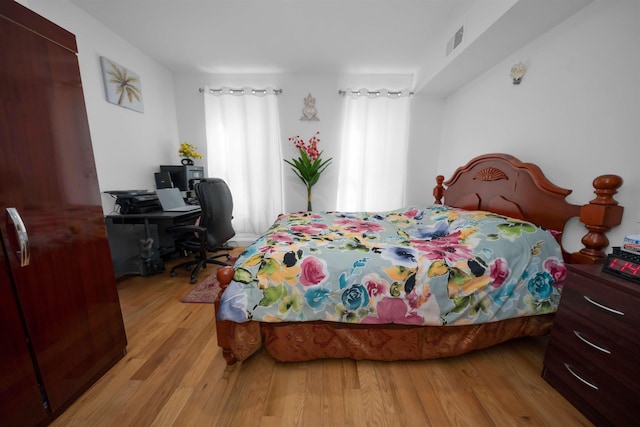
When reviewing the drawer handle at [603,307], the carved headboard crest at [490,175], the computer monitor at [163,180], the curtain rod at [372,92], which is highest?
the curtain rod at [372,92]

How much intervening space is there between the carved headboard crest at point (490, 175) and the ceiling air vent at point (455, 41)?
1.13 metres

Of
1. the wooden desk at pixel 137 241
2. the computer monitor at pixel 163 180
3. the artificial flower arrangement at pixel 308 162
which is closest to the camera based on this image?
the wooden desk at pixel 137 241

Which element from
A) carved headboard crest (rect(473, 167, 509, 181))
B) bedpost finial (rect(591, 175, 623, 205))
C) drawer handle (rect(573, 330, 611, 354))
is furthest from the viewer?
carved headboard crest (rect(473, 167, 509, 181))

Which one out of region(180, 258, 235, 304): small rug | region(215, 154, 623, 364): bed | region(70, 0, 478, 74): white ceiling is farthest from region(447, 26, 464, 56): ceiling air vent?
region(180, 258, 235, 304): small rug

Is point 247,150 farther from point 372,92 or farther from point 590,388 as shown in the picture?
point 590,388

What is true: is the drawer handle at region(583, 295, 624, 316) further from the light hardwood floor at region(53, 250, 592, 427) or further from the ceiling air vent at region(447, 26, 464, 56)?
the ceiling air vent at region(447, 26, 464, 56)

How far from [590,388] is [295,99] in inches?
139

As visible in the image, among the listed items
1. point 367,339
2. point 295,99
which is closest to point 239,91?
point 295,99

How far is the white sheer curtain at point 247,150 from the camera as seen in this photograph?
10.0 feet

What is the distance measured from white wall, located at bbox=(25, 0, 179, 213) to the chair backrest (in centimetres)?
103

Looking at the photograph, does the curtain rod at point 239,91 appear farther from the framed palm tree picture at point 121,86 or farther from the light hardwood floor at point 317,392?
the light hardwood floor at point 317,392

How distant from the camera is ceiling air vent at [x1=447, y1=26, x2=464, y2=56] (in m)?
1.82

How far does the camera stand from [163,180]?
2.66m

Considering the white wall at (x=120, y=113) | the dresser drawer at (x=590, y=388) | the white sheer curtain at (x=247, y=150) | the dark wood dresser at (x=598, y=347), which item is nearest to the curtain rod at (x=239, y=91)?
the white sheer curtain at (x=247, y=150)
